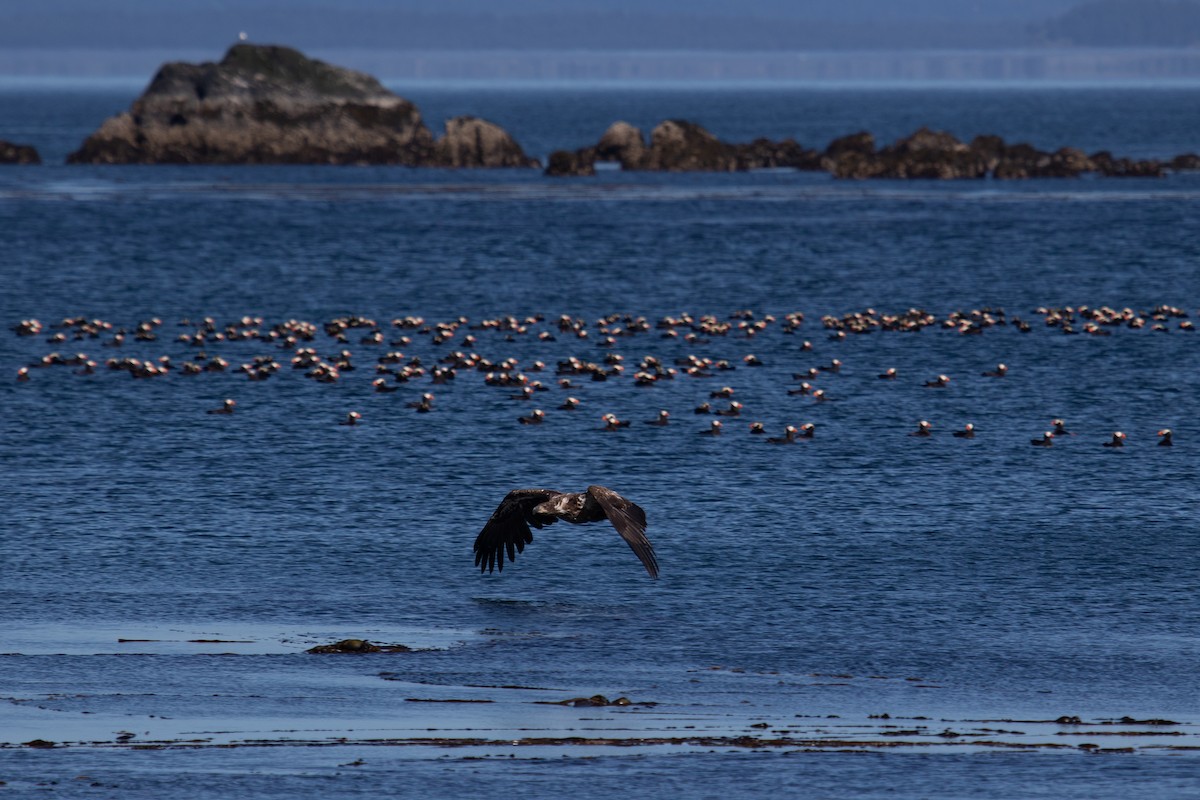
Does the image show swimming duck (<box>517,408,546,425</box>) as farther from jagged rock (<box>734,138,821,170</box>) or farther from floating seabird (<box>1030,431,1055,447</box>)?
jagged rock (<box>734,138,821,170</box>)

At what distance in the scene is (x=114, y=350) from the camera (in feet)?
200

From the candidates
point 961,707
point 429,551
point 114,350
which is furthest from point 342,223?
point 961,707

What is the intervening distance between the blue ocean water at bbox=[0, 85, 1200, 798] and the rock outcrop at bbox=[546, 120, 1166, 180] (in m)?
72.2

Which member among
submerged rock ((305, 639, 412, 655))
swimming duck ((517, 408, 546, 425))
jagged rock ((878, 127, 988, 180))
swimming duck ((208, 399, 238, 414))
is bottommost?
swimming duck ((208, 399, 238, 414))

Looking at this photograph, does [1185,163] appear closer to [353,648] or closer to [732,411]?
[732,411]

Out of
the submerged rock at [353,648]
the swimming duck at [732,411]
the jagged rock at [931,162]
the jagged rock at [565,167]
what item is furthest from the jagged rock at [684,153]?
the submerged rock at [353,648]

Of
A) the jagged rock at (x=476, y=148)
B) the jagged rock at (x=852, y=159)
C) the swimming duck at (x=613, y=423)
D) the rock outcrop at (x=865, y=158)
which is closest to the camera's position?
the swimming duck at (x=613, y=423)

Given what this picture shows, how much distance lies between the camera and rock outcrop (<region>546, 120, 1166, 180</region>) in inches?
5842

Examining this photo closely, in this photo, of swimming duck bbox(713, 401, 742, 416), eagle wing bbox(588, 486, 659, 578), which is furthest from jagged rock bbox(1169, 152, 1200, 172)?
eagle wing bbox(588, 486, 659, 578)

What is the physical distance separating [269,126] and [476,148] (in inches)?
746

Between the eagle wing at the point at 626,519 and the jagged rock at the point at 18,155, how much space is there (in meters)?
152

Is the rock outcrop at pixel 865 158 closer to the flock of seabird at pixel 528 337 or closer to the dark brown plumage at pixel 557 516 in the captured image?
the flock of seabird at pixel 528 337

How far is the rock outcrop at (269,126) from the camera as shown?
163m

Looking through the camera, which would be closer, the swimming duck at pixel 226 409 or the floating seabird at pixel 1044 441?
the floating seabird at pixel 1044 441
